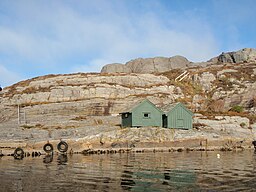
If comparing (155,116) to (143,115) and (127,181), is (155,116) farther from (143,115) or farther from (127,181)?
(127,181)

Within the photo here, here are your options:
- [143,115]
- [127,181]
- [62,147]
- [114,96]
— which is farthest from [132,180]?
[114,96]

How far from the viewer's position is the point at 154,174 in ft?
86.7

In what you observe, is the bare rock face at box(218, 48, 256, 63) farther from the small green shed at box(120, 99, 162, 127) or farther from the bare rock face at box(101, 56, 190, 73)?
the small green shed at box(120, 99, 162, 127)

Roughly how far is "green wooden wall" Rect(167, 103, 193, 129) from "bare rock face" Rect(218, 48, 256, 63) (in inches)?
3044

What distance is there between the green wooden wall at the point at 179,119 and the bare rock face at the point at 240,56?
77.3 m

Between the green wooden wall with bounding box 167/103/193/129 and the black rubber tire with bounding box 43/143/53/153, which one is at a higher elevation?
the green wooden wall with bounding box 167/103/193/129

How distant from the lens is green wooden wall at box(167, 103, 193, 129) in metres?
60.1

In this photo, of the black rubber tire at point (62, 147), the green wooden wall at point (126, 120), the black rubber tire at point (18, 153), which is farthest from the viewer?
the green wooden wall at point (126, 120)

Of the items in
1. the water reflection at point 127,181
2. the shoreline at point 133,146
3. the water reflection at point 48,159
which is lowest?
the water reflection at point 48,159

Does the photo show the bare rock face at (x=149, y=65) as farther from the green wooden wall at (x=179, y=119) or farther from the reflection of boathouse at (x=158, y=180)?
the reflection of boathouse at (x=158, y=180)


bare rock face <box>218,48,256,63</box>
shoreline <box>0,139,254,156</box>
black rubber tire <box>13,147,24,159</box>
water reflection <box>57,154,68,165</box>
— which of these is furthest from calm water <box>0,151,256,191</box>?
bare rock face <box>218,48,256,63</box>

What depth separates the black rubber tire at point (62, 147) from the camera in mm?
47381

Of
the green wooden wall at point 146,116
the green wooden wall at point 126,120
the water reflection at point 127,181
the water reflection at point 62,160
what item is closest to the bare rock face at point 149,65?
the green wooden wall at point 126,120

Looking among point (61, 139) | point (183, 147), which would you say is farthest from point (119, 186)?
point (183, 147)
